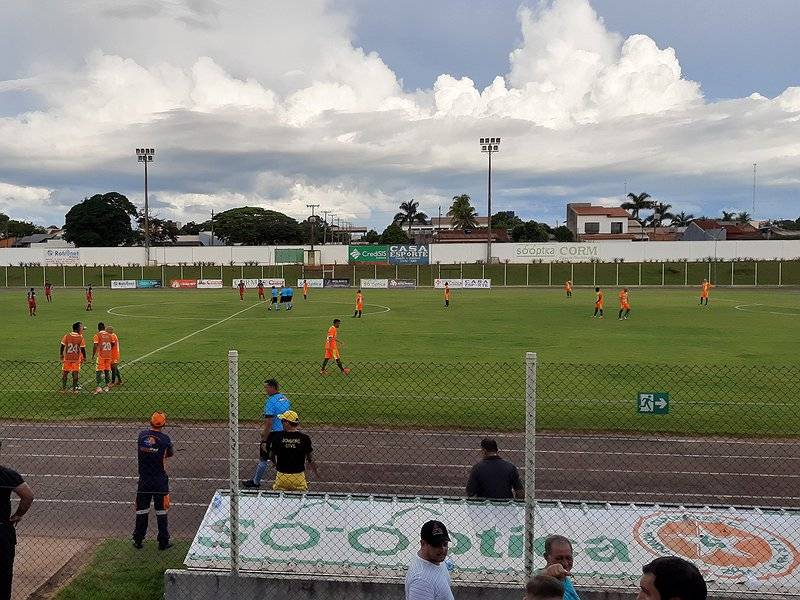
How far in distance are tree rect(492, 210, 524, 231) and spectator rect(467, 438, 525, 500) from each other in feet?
389

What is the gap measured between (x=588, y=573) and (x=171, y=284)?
73582 millimetres

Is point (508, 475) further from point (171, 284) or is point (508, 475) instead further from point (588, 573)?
point (171, 284)

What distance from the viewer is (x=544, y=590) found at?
133 inches

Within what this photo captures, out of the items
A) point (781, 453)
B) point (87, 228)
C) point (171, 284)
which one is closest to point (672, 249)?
point (171, 284)

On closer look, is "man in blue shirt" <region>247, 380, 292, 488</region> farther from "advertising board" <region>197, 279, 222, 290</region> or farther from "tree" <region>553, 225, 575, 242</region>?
"tree" <region>553, 225, 575, 242</region>

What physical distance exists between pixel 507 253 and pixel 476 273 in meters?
7.97

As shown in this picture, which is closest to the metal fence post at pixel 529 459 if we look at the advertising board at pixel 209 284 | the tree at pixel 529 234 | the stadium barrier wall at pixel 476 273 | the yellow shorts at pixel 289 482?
the yellow shorts at pixel 289 482

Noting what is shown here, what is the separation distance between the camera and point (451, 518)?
7.10 meters

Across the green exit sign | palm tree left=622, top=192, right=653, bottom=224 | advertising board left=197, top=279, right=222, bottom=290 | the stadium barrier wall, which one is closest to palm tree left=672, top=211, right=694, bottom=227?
palm tree left=622, top=192, right=653, bottom=224

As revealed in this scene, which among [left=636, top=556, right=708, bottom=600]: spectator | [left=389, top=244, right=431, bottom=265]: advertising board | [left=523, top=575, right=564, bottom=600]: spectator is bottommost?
[left=523, top=575, right=564, bottom=600]: spectator

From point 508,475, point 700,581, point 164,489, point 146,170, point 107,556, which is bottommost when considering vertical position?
point 107,556

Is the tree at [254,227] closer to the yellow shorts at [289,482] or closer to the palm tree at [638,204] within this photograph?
the palm tree at [638,204]

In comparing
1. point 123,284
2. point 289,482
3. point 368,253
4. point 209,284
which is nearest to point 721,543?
point 289,482

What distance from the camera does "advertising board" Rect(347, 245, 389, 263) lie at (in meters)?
82.7
